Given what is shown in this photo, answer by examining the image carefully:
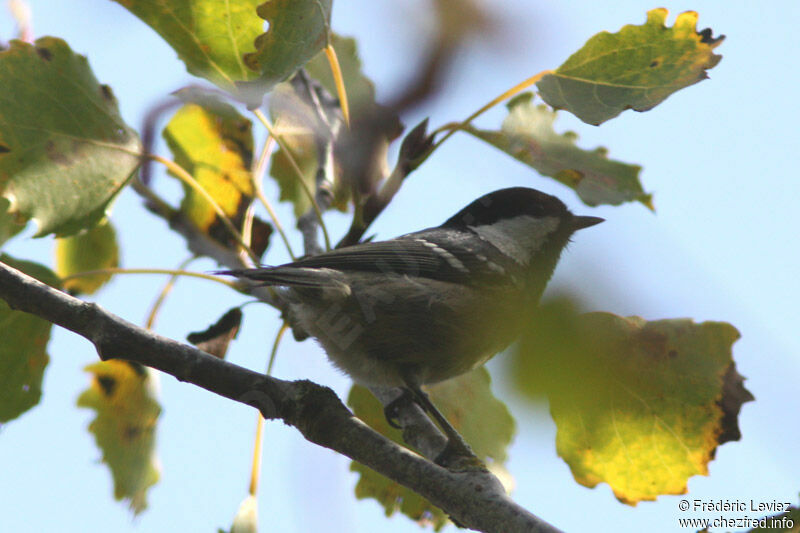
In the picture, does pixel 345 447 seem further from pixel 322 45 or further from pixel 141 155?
pixel 141 155

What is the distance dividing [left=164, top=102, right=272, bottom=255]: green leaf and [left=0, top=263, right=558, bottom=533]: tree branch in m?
→ 1.03

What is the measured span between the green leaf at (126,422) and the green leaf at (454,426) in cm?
69

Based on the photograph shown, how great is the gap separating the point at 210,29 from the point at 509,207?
1.34 metres

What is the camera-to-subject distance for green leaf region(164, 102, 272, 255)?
278 centimetres

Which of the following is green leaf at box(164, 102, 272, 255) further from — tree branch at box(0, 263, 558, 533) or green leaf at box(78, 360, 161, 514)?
tree branch at box(0, 263, 558, 533)

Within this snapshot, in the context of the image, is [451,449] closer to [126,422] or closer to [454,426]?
[454,426]

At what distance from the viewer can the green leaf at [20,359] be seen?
2.07m

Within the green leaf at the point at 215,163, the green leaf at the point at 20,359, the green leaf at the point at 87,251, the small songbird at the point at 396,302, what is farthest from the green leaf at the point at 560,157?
the green leaf at the point at 87,251

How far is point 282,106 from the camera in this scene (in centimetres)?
132

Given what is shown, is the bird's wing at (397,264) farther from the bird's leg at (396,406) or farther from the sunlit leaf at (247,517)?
the sunlit leaf at (247,517)

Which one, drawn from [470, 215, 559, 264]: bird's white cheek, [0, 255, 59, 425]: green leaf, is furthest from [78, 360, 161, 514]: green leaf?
[470, 215, 559, 264]: bird's white cheek

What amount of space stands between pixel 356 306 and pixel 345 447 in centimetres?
72

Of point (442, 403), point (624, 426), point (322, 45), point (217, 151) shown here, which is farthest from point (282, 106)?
point (217, 151)

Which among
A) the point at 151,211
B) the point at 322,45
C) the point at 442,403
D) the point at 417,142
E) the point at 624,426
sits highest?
the point at 322,45
